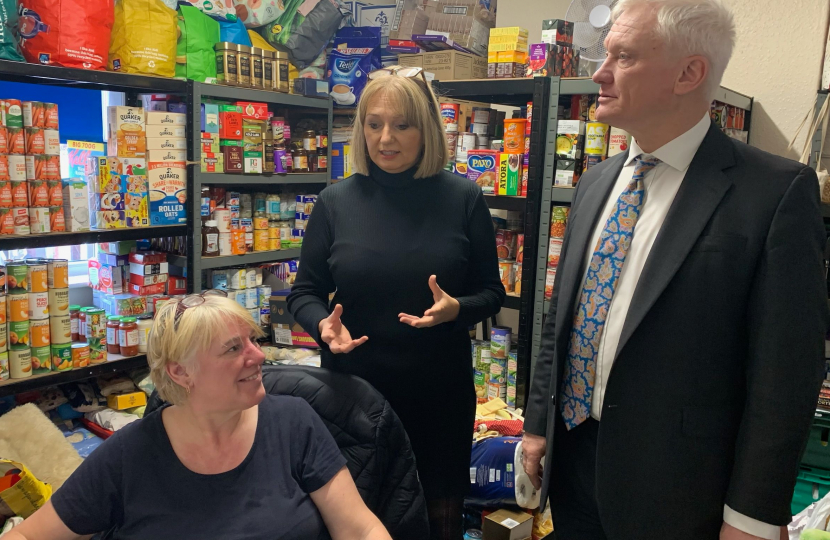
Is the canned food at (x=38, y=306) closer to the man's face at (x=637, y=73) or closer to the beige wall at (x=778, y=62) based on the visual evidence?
the man's face at (x=637, y=73)

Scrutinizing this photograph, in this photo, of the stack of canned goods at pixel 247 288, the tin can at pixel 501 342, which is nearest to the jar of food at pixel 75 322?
the stack of canned goods at pixel 247 288

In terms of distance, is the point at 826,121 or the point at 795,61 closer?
the point at 826,121

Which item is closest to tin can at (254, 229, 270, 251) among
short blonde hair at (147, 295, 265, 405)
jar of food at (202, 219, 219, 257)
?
jar of food at (202, 219, 219, 257)

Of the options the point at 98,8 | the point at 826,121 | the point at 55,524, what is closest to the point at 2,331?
the point at 98,8

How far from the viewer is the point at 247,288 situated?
3891mm

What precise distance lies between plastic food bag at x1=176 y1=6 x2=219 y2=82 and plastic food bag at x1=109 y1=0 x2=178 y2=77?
24cm

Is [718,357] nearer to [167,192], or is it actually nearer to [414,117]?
[414,117]

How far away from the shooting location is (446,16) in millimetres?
3814

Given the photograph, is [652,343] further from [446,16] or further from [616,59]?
[446,16]

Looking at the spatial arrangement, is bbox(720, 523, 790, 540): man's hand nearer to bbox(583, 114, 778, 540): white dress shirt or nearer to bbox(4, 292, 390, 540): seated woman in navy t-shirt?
bbox(583, 114, 778, 540): white dress shirt

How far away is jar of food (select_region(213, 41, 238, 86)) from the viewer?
3.67m

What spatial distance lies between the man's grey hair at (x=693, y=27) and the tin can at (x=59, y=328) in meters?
2.64

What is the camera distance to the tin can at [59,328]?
2941mm

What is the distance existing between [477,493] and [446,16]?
254cm
